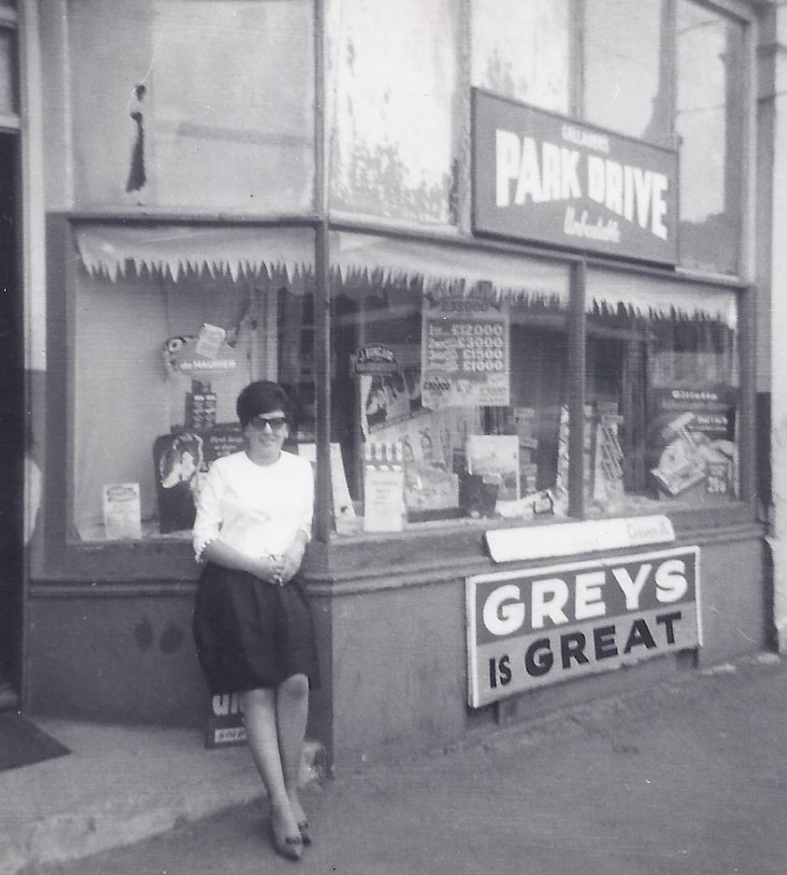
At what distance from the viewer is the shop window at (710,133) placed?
6469 mm

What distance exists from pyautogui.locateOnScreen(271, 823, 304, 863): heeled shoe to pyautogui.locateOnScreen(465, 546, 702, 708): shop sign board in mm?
1467

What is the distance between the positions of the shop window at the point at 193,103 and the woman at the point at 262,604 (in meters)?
1.29

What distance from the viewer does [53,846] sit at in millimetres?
3656

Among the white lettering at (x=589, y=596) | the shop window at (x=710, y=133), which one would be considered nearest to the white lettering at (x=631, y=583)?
the white lettering at (x=589, y=596)

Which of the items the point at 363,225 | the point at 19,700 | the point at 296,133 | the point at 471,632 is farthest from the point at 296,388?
the point at 19,700

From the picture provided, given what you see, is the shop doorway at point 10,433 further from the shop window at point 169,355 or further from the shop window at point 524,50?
the shop window at point 524,50

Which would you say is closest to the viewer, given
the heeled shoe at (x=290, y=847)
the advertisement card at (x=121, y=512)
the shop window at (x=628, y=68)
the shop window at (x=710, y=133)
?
the heeled shoe at (x=290, y=847)

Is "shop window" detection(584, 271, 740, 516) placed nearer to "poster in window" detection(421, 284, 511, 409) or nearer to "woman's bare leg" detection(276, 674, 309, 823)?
"poster in window" detection(421, 284, 511, 409)

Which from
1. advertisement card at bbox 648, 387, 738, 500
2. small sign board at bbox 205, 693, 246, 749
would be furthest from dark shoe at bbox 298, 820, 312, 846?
advertisement card at bbox 648, 387, 738, 500

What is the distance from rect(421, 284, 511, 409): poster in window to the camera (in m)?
5.46

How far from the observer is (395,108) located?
489cm

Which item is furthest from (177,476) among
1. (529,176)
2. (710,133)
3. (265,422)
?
(710,133)

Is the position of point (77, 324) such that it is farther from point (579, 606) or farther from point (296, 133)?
point (579, 606)

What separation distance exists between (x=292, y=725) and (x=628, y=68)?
4.56 meters
